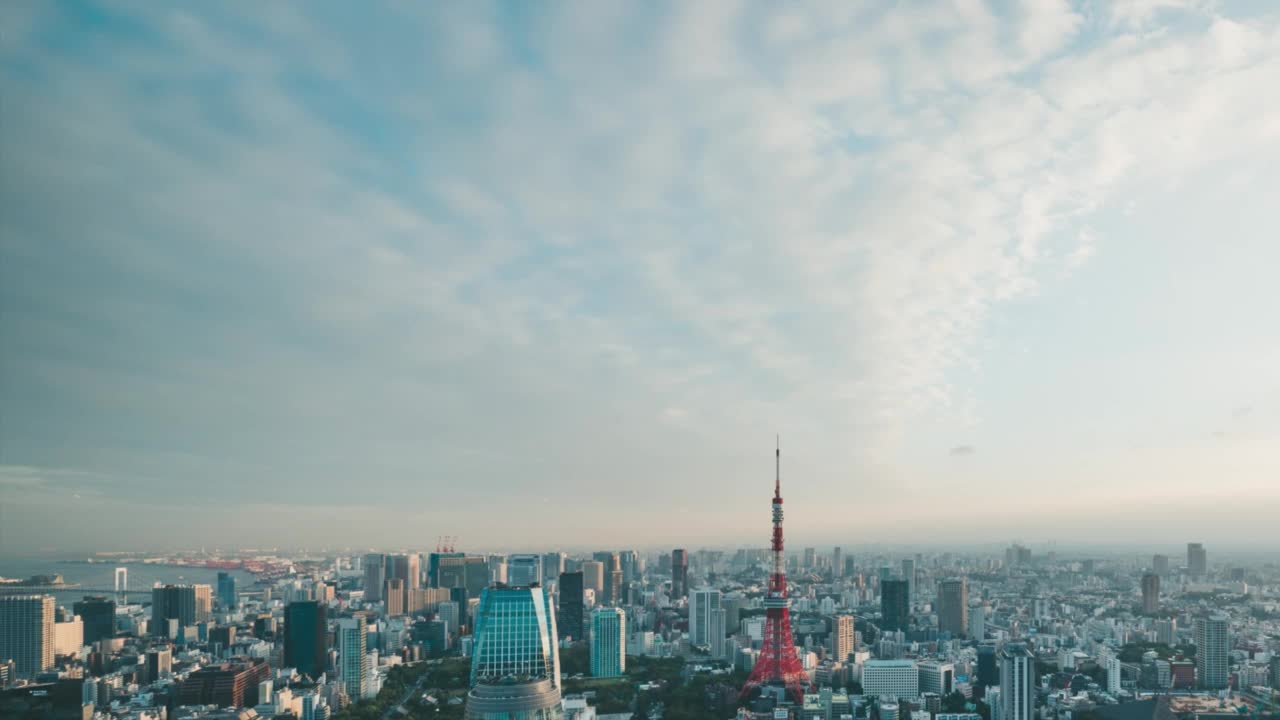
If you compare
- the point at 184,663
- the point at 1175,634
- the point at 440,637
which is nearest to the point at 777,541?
the point at 440,637

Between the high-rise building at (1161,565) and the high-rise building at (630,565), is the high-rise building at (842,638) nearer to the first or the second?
the high-rise building at (630,565)

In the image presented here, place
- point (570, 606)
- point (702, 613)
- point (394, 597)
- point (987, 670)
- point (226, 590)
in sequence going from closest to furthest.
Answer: point (987, 670) < point (570, 606) < point (702, 613) < point (226, 590) < point (394, 597)

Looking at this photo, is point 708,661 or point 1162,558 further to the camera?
point 1162,558

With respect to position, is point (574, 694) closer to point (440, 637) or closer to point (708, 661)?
point (708, 661)

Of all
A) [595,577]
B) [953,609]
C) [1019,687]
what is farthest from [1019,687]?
[595,577]

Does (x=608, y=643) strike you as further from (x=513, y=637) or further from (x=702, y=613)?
(x=513, y=637)

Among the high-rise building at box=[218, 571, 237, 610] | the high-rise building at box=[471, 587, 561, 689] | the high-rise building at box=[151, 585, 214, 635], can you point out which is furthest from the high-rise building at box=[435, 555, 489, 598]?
the high-rise building at box=[471, 587, 561, 689]

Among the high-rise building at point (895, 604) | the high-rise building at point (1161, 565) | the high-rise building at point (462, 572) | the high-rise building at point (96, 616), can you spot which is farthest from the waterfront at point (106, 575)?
the high-rise building at point (1161, 565)
